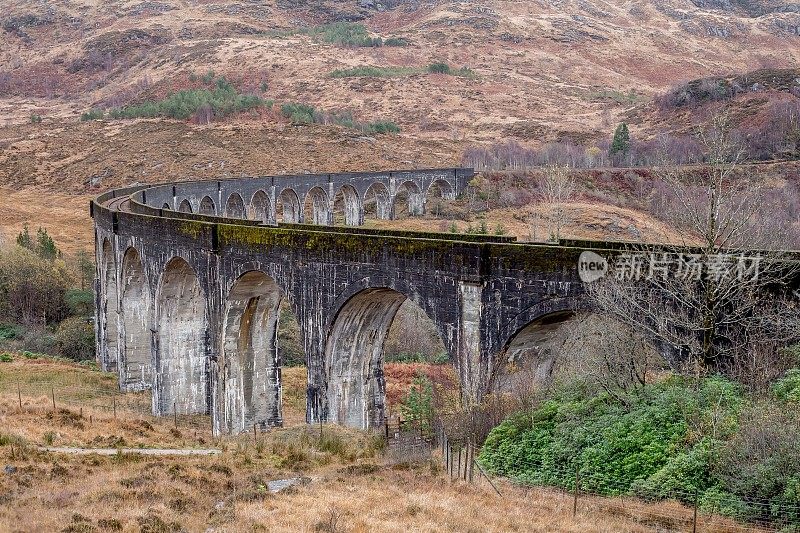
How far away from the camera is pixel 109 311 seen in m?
34.3

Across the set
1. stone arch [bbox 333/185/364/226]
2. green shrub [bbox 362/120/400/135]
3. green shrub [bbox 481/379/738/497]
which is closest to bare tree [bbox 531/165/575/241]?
stone arch [bbox 333/185/364/226]

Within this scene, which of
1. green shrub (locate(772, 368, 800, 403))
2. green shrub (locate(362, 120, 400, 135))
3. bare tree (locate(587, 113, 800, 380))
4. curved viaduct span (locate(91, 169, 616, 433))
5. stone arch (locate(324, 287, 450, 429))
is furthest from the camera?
green shrub (locate(362, 120, 400, 135))

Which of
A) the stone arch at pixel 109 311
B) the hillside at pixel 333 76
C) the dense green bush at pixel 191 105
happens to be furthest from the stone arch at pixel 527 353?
the dense green bush at pixel 191 105

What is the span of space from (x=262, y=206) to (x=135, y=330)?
30.5 metres

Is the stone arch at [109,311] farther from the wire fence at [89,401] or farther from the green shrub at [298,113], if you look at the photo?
the green shrub at [298,113]

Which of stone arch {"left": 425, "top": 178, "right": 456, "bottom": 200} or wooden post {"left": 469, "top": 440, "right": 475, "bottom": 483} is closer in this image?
wooden post {"left": 469, "top": 440, "right": 475, "bottom": 483}

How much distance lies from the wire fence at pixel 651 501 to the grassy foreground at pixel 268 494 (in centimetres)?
5

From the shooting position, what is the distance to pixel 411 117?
11738 cm

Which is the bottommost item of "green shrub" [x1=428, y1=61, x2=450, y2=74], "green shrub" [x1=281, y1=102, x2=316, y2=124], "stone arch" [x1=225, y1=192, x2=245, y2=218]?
"stone arch" [x1=225, y1=192, x2=245, y2=218]

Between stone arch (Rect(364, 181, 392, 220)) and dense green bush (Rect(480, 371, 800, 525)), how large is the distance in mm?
59222

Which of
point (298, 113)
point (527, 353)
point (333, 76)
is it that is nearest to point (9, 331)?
point (527, 353)

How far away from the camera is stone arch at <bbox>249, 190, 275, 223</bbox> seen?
59628 millimetres

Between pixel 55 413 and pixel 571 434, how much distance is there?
15.2 m

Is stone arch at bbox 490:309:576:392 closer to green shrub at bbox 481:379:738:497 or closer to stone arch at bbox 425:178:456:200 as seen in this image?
green shrub at bbox 481:379:738:497
